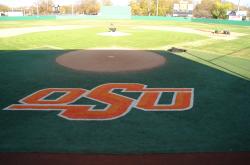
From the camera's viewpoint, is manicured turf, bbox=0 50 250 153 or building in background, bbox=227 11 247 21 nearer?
manicured turf, bbox=0 50 250 153

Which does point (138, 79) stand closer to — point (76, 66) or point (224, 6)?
point (76, 66)

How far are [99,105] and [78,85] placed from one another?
264cm

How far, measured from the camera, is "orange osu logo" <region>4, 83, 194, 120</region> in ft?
27.4

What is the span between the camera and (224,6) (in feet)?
267

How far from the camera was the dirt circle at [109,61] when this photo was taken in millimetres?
14245

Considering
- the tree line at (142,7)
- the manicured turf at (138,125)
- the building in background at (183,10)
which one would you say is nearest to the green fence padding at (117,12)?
the building in background at (183,10)

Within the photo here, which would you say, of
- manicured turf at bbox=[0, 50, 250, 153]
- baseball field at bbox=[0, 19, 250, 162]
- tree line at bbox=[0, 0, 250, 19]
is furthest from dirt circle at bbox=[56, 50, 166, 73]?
tree line at bbox=[0, 0, 250, 19]

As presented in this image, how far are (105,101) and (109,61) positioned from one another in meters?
6.81

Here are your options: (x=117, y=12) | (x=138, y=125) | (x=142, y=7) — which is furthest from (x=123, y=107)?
(x=142, y=7)

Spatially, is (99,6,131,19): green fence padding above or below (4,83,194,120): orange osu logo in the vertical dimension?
above

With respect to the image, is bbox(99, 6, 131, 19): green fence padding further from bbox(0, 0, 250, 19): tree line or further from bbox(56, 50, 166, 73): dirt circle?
bbox(56, 50, 166, 73): dirt circle

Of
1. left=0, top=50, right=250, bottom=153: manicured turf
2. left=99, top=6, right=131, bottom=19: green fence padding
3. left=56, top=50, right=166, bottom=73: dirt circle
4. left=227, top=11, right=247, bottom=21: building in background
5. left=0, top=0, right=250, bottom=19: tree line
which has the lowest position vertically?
left=0, top=50, right=250, bottom=153: manicured turf

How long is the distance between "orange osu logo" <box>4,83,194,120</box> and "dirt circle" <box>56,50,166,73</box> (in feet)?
10.5

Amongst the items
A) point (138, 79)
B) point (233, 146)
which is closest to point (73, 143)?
point (233, 146)
